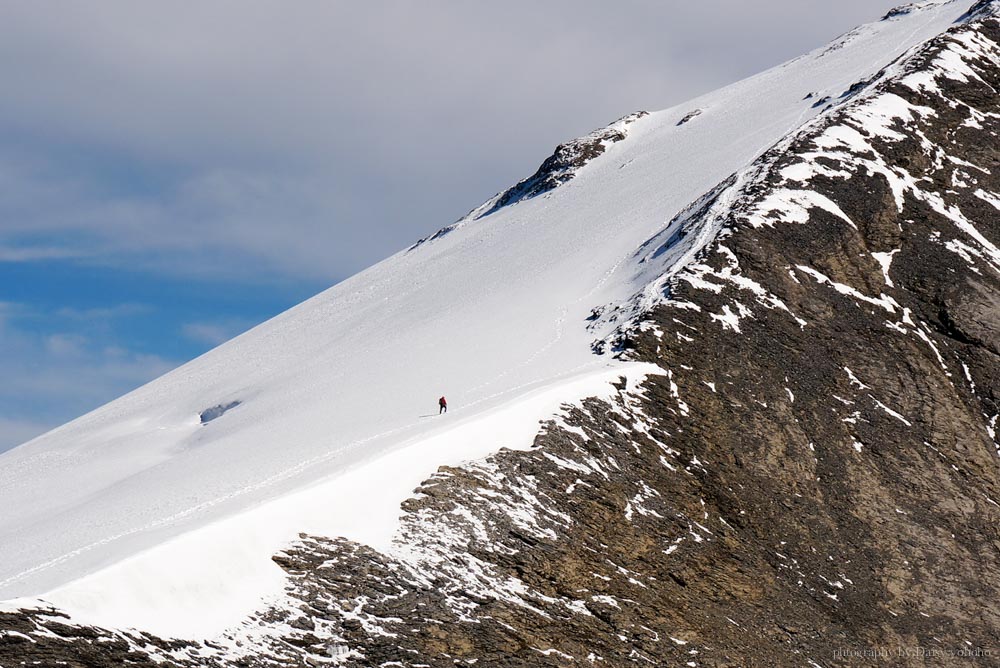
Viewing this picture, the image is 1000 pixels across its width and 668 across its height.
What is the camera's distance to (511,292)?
164 feet

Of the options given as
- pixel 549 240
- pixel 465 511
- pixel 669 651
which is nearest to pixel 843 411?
pixel 669 651

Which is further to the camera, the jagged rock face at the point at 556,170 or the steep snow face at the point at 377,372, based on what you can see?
the jagged rock face at the point at 556,170

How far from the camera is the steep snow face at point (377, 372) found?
2620cm

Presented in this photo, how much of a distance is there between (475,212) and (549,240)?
23230mm

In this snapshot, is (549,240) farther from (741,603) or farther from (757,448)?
(741,603)

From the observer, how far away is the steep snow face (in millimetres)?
26203

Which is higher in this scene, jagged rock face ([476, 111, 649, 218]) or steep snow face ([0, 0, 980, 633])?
jagged rock face ([476, 111, 649, 218])

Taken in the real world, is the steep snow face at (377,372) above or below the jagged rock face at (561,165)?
below

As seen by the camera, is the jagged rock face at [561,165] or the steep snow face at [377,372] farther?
the jagged rock face at [561,165]

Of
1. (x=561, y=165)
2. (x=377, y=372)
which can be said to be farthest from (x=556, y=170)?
(x=377, y=372)

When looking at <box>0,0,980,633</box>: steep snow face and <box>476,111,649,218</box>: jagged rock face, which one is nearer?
<box>0,0,980,633</box>: steep snow face

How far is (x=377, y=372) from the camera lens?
141 ft

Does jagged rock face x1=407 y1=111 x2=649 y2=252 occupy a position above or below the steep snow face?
above

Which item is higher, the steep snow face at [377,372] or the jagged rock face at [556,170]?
the jagged rock face at [556,170]
